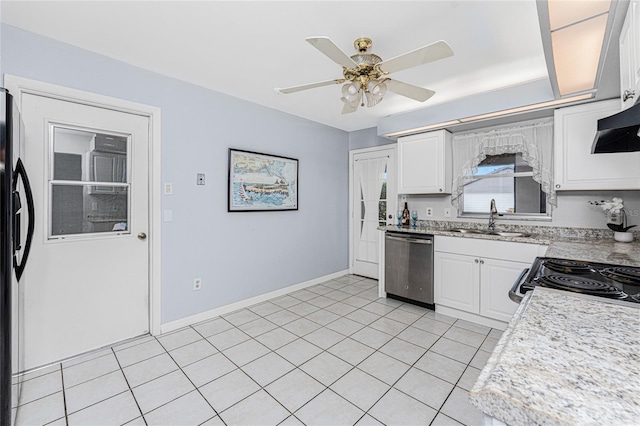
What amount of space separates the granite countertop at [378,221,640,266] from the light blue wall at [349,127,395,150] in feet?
4.62

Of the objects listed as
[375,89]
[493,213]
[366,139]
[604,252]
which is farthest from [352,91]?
[366,139]

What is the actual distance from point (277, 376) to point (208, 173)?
205 centimetres

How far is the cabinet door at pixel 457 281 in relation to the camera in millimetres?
2943

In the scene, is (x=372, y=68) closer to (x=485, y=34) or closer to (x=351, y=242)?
(x=485, y=34)

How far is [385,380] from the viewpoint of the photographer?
2008 millimetres

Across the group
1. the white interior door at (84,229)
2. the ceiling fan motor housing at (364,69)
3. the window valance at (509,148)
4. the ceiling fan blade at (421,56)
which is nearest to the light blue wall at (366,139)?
the window valance at (509,148)

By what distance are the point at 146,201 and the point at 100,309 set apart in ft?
3.20

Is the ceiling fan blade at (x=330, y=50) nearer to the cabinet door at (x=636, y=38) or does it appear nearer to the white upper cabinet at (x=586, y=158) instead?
the cabinet door at (x=636, y=38)

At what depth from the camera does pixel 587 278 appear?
1.32 meters

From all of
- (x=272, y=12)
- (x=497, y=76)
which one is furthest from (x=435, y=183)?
(x=272, y=12)

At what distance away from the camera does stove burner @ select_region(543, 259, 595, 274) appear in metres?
1.47

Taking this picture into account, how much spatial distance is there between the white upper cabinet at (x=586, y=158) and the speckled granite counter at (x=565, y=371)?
7.38 ft

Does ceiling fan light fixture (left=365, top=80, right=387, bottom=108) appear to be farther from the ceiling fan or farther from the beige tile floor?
the beige tile floor

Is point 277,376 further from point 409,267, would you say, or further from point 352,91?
point 352,91
